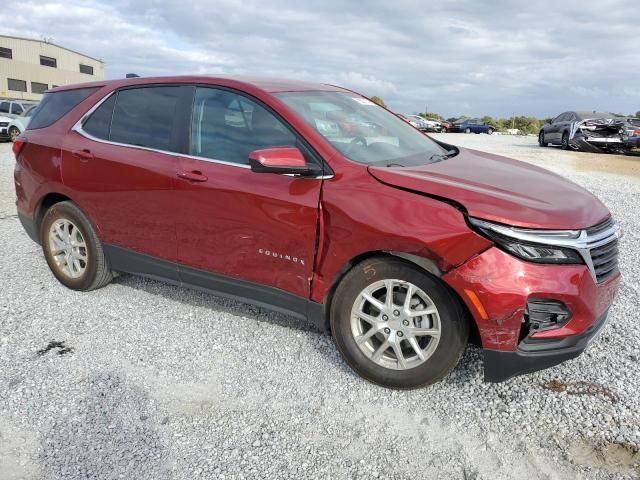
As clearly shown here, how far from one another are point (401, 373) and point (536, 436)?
758 mm

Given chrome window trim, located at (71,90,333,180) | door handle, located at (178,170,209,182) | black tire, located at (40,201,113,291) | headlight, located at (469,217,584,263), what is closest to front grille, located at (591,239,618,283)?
headlight, located at (469,217,584,263)

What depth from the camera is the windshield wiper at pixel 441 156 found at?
12.2 ft

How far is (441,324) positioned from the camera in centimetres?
289

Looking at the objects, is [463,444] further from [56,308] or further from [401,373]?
[56,308]

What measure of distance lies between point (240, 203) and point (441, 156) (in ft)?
4.91

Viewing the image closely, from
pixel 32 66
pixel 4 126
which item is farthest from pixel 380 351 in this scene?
pixel 32 66

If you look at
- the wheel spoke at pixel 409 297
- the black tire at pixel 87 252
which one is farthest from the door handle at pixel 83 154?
the wheel spoke at pixel 409 297

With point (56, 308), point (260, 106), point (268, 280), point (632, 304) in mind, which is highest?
point (260, 106)

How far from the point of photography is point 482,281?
2709mm

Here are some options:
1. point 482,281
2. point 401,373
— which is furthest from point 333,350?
point 482,281

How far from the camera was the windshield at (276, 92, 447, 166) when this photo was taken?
342 cm

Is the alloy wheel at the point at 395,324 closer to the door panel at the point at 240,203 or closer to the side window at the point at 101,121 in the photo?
the door panel at the point at 240,203

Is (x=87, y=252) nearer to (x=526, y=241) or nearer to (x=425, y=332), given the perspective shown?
(x=425, y=332)

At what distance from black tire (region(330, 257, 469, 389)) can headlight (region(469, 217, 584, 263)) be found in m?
0.37
